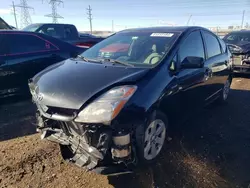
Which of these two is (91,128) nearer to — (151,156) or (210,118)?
(151,156)

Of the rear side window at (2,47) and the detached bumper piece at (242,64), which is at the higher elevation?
the rear side window at (2,47)

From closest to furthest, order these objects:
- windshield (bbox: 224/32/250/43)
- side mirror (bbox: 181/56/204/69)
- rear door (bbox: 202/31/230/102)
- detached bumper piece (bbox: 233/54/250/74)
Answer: side mirror (bbox: 181/56/204/69)
rear door (bbox: 202/31/230/102)
detached bumper piece (bbox: 233/54/250/74)
windshield (bbox: 224/32/250/43)

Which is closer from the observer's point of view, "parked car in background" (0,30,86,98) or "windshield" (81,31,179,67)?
"windshield" (81,31,179,67)

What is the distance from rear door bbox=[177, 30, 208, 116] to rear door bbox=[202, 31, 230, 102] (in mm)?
218

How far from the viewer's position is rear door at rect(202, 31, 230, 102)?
4.20 m

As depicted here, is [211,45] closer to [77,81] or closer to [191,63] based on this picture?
[191,63]

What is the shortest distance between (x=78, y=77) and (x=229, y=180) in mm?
2072

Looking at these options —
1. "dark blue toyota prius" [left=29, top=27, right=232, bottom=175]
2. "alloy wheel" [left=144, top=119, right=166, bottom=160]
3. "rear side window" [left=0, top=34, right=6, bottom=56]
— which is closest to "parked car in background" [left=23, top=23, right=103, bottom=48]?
"rear side window" [left=0, top=34, right=6, bottom=56]

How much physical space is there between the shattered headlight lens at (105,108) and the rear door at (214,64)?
212cm

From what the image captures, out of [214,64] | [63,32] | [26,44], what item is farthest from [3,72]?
[63,32]

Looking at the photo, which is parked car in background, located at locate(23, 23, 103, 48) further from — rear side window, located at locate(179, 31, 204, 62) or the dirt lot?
rear side window, located at locate(179, 31, 204, 62)

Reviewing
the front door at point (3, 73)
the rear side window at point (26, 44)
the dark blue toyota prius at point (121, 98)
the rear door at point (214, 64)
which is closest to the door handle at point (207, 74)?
the rear door at point (214, 64)

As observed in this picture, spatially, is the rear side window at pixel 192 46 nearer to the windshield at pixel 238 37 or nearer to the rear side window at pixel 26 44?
the rear side window at pixel 26 44

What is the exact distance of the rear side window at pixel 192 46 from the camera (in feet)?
11.1
